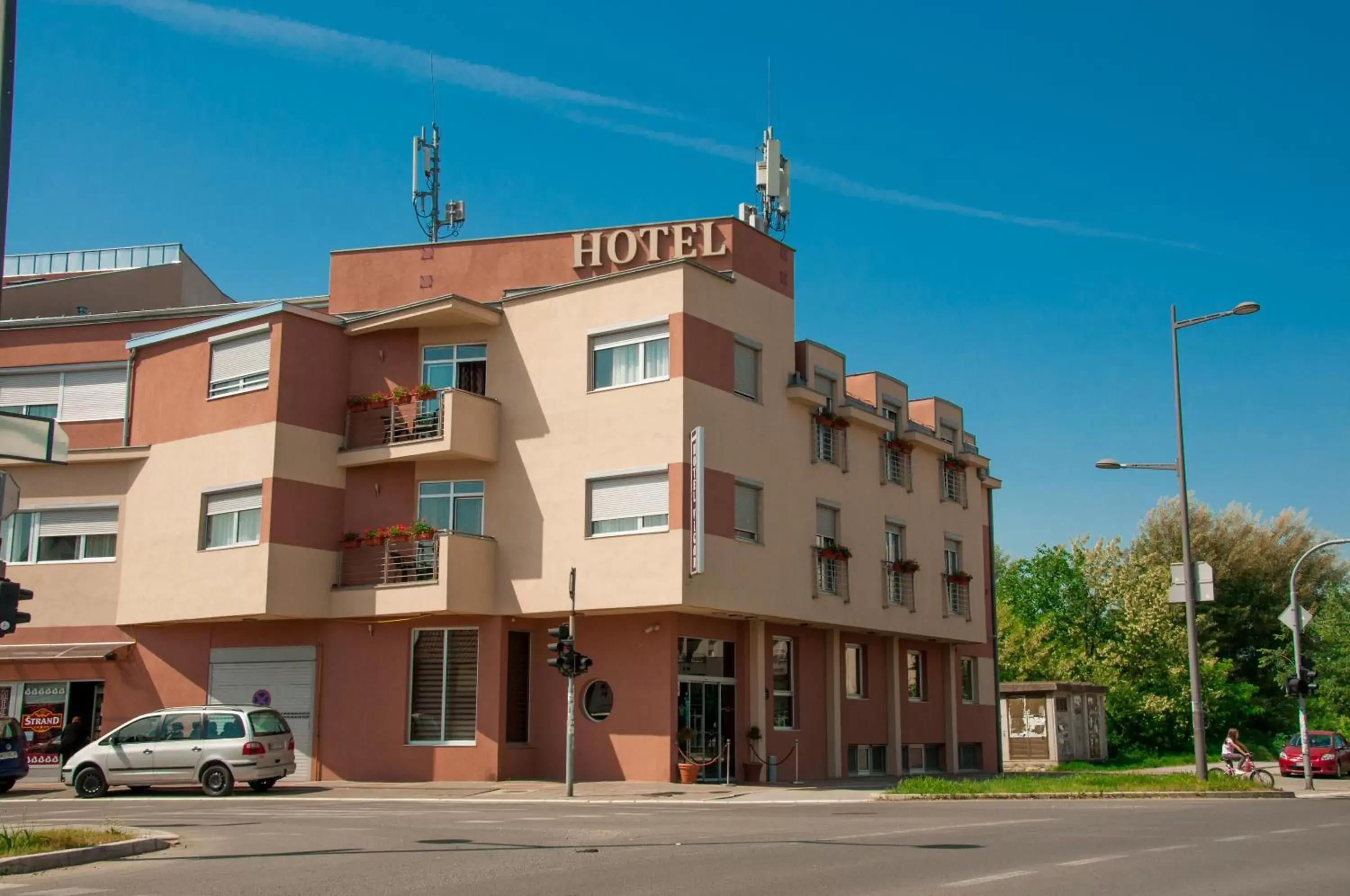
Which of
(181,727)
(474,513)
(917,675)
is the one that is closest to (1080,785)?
(917,675)

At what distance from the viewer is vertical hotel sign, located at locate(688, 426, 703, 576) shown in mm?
28219

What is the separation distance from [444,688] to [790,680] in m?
8.71

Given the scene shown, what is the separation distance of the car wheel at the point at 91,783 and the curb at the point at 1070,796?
15251 millimetres

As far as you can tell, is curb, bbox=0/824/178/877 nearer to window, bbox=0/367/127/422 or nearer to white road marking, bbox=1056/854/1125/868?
white road marking, bbox=1056/854/1125/868

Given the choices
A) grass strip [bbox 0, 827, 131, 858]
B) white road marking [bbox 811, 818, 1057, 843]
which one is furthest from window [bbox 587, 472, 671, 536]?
grass strip [bbox 0, 827, 131, 858]

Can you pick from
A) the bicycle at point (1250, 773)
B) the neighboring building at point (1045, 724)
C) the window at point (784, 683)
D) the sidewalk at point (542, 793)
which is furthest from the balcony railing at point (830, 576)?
the neighboring building at point (1045, 724)

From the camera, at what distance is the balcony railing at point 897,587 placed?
3675 cm

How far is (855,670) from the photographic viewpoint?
122ft

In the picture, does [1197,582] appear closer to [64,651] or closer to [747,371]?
[747,371]

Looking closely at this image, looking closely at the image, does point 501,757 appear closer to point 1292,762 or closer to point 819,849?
point 819,849

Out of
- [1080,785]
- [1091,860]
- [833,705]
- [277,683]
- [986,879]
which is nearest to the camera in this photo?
[986,879]

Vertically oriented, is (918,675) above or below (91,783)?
above

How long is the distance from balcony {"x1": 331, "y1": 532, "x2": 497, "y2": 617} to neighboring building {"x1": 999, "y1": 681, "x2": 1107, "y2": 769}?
24114mm

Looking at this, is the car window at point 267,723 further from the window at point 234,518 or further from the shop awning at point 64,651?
the shop awning at point 64,651
